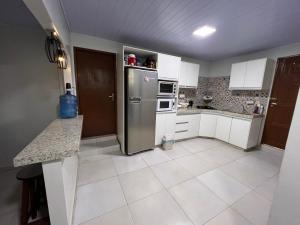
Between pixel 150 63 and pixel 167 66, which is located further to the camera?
pixel 167 66

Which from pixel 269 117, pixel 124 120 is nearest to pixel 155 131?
pixel 124 120

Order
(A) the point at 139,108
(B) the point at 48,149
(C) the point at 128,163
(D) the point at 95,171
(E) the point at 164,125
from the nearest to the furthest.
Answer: (B) the point at 48,149 < (D) the point at 95,171 < (C) the point at 128,163 < (A) the point at 139,108 < (E) the point at 164,125

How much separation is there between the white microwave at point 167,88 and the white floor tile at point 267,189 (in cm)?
211

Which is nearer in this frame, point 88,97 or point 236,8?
point 236,8

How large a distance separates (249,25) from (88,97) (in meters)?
3.13

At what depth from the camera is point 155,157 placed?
2484mm

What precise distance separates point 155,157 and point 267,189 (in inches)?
67.5

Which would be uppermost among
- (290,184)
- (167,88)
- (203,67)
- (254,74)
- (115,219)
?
(203,67)

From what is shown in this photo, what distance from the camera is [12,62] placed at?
2006 millimetres

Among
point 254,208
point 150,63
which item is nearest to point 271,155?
→ point 254,208

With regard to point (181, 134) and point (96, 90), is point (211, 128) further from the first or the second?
point (96, 90)

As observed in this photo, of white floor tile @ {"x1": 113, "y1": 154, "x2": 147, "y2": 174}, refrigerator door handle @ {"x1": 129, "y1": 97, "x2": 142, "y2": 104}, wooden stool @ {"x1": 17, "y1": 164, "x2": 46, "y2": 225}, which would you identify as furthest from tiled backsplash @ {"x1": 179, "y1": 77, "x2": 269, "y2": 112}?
wooden stool @ {"x1": 17, "y1": 164, "x2": 46, "y2": 225}

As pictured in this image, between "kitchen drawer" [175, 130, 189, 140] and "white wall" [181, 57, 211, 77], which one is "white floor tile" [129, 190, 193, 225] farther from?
"white wall" [181, 57, 211, 77]

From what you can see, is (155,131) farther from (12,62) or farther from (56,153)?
(12,62)
